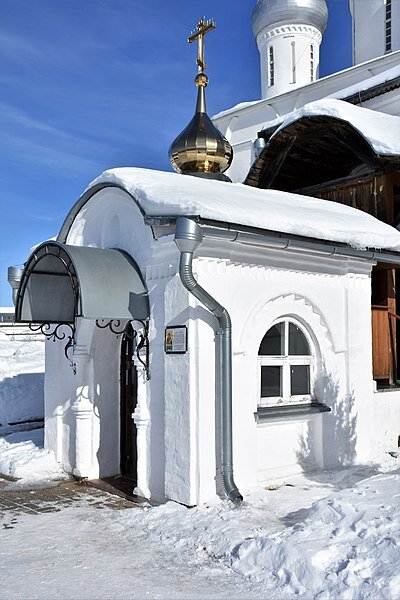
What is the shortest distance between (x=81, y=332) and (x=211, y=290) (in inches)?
82.0

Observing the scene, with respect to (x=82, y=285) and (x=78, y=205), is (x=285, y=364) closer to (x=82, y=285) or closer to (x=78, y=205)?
(x=82, y=285)

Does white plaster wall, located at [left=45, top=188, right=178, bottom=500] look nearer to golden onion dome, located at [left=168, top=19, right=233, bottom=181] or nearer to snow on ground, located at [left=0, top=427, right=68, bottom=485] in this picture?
snow on ground, located at [left=0, top=427, right=68, bottom=485]

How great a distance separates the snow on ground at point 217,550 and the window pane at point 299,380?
141 centimetres

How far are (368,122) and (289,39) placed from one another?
1591 cm

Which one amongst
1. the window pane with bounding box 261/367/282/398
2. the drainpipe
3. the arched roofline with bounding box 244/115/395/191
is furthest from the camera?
the arched roofline with bounding box 244/115/395/191

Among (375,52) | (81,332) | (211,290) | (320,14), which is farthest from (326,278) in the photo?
(320,14)

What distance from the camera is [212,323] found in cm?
615

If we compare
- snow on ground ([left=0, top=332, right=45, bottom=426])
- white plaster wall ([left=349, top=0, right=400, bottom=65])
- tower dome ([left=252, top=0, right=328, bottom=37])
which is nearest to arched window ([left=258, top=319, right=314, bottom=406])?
snow on ground ([left=0, top=332, right=45, bottom=426])

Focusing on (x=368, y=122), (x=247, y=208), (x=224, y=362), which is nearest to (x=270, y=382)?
(x=224, y=362)

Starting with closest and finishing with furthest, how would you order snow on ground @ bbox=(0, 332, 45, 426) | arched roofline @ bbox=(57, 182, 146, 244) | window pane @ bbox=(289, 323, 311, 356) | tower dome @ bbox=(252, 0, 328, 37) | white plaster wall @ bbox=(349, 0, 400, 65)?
arched roofline @ bbox=(57, 182, 146, 244)
window pane @ bbox=(289, 323, 311, 356)
snow on ground @ bbox=(0, 332, 45, 426)
white plaster wall @ bbox=(349, 0, 400, 65)
tower dome @ bbox=(252, 0, 328, 37)

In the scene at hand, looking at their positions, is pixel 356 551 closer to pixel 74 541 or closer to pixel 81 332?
pixel 74 541

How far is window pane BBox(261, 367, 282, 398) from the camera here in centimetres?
692

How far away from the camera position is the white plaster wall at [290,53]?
79.0 ft

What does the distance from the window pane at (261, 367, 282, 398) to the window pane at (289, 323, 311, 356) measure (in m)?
0.30
